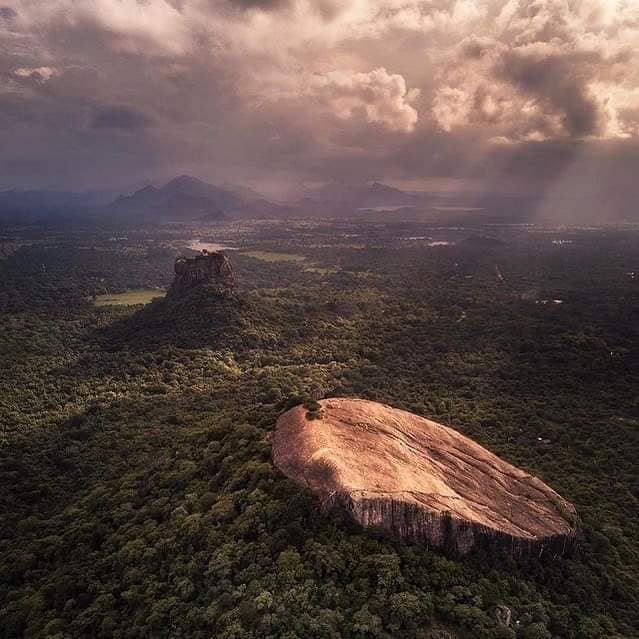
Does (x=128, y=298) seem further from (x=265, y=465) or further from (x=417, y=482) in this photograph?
(x=417, y=482)

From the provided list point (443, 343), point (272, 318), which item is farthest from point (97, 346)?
point (443, 343)

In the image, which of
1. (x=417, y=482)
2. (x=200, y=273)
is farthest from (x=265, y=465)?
(x=200, y=273)

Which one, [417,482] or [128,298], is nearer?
[417,482]

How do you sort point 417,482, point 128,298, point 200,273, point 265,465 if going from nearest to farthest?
1. point 417,482
2. point 265,465
3. point 200,273
4. point 128,298

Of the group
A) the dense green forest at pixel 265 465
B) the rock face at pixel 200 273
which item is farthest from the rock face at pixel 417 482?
the rock face at pixel 200 273

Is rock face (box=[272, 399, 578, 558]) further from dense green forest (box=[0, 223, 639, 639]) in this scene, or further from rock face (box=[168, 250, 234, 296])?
rock face (box=[168, 250, 234, 296])

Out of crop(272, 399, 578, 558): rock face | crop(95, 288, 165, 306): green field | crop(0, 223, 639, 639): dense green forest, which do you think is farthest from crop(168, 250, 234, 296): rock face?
crop(272, 399, 578, 558): rock face

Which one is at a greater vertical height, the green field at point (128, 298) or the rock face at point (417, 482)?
the rock face at point (417, 482)

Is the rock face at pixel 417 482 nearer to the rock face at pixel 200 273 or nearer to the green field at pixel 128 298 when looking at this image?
the rock face at pixel 200 273
